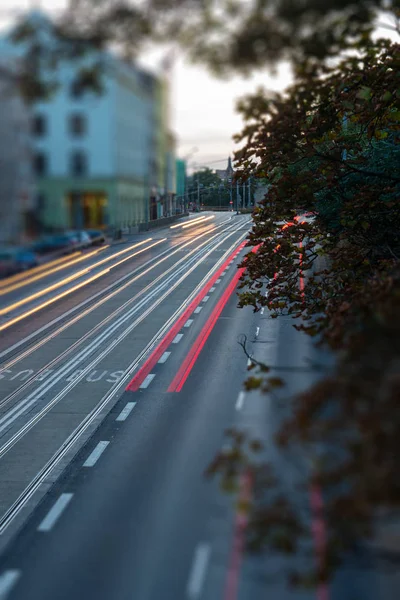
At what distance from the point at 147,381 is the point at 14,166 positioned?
20.5 m

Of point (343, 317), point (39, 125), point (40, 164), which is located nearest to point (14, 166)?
point (40, 164)

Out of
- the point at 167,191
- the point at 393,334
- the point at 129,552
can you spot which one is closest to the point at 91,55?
the point at 167,191

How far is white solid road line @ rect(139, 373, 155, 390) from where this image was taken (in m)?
21.8

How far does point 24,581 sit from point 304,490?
825 centimetres

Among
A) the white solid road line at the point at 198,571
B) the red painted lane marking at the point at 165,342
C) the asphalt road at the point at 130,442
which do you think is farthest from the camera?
the red painted lane marking at the point at 165,342

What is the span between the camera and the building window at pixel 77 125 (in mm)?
2479

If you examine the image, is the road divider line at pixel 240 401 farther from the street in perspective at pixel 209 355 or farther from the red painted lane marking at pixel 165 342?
the red painted lane marking at pixel 165 342

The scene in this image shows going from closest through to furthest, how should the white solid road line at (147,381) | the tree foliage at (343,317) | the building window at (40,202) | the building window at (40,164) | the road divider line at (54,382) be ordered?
1. the building window at (40,164)
2. the building window at (40,202)
3. the tree foliage at (343,317)
4. the road divider line at (54,382)
5. the white solid road line at (147,381)

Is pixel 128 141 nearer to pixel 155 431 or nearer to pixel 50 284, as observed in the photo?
pixel 155 431

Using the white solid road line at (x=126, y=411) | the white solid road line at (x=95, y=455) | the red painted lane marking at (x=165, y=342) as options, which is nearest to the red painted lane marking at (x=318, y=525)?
the white solid road line at (x=95, y=455)

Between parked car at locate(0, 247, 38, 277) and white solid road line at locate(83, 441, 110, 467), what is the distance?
13739mm

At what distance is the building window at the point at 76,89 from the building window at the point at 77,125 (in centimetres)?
28

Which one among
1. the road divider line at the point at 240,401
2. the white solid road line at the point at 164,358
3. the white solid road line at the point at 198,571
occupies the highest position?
the road divider line at the point at 240,401

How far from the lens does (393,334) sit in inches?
164
